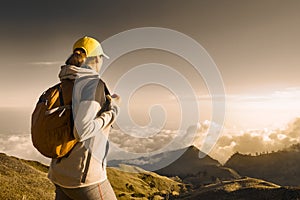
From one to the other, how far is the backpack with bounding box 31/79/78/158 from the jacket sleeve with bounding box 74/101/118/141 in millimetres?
191

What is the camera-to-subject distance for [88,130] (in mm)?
5227

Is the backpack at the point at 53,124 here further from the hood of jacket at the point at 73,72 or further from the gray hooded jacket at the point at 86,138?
the hood of jacket at the point at 73,72

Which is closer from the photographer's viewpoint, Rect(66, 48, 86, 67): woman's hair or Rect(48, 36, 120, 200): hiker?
Rect(48, 36, 120, 200): hiker

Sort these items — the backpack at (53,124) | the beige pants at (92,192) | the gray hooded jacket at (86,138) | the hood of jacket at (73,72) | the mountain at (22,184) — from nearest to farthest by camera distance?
the backpack at (53,124) → the gray hooded jacket at (86,138) → the hood of jacket at (73,72) → the beige pants at (92,192) → the mountain at (22,184)

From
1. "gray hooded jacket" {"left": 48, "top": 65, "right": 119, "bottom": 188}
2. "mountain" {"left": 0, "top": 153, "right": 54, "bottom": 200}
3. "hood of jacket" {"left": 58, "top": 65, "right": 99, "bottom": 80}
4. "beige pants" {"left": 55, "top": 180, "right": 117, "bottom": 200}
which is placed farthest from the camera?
"mountain" {"left": 0, "top": 153, "right": 54, "bottom": 200}

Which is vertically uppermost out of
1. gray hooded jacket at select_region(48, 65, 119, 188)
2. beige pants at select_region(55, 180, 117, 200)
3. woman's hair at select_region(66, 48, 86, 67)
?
woman's hair at select_region(66, 48, 86, 67)

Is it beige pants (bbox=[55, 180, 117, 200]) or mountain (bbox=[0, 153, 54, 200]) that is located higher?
beige pants (bbox=[55, 180, 117, 200])

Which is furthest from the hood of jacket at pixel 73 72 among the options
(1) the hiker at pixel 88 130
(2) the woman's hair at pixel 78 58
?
(2) the woman's hair at pixel 78 58

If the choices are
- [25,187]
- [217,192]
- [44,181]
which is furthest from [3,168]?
[217,192]

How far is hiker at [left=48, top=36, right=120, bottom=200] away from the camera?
537cm

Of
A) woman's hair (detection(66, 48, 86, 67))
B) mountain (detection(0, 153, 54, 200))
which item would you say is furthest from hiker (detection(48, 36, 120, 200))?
mountain (detection(0, 153, 54, 200))

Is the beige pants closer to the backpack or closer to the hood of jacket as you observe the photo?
the backpack

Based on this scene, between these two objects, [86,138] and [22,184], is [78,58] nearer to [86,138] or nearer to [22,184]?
[86,138]

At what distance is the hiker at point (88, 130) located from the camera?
17.6ft
